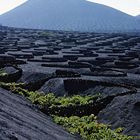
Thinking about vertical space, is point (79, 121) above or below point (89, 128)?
below

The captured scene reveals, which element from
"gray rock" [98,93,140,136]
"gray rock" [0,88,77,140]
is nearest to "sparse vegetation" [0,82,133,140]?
"gray rock" [98,93,140,136]

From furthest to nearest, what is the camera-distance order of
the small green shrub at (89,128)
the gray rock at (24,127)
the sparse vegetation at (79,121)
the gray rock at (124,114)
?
the gray rock at (124,114) → the sparse vegetation at (79,121) → the small green shrub at (89,128) → the gray rock at (24,127)

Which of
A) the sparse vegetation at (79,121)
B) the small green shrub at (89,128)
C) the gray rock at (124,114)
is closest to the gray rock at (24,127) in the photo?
the small green shrub at (89,128)

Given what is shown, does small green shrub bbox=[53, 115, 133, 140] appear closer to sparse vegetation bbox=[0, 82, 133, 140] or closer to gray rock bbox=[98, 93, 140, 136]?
sparse vegetation bbox=[0, 82, 133, 140]

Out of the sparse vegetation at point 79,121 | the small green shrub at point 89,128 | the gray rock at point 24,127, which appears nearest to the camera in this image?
the gray rock at point 24,127

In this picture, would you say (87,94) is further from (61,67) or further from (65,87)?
(61,67)

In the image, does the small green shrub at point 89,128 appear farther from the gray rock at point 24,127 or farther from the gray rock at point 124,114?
the gray rock at point 24,127

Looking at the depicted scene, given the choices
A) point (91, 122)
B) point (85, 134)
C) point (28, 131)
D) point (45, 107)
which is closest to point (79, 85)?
point (45, 107)

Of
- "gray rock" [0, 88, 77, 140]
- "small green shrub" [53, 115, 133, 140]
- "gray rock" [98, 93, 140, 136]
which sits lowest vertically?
"small green shrub" [53, 115, 133, 140]

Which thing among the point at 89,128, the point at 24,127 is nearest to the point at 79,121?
the point at 89,128

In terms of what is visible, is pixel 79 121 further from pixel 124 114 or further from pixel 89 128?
pixel 124 114

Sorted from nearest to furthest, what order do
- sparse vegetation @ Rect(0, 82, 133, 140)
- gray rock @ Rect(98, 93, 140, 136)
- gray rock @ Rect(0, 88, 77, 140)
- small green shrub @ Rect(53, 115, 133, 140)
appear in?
gray rock @ Rect(0, 88, 77, 140) < small green shrub @ Rect(53, 115, 133, 140) < sparse vegetation @ Rect(0, 82, 133, 140) < gray rock @ Rect(98, 93, 140, 136)
